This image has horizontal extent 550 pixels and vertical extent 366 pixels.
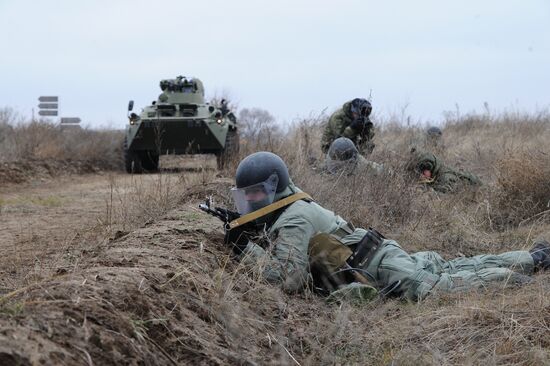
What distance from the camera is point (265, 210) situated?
4.70 m

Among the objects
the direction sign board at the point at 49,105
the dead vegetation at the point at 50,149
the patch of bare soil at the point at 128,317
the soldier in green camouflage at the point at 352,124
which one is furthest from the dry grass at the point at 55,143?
the patch of bare soil at the point at 128,317

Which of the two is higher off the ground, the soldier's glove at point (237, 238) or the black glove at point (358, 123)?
the black glove at point (358, 123)

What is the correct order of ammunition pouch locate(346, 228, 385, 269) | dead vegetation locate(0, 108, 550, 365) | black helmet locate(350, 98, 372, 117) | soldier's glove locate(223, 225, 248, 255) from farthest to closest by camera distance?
black helmet locate(350, 98, 372, 117), ammunition pouch locate(346, 228, 385, 269), soldier's glove locate(223, 225, 248, 255), dead vegetation locate(0, 108, 550, 365)

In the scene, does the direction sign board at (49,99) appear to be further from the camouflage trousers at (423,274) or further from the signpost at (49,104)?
the camouflage trousers at (423,274)

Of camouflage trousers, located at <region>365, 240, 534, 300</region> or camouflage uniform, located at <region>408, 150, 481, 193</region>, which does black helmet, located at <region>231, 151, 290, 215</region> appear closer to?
camouflage trousers, located at <region>365, 240, 534, 300</region>

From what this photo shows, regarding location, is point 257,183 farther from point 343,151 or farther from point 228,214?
point 343,151

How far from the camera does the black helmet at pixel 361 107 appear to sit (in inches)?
414

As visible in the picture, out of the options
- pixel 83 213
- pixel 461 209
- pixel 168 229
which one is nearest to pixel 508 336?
pixel 168 229

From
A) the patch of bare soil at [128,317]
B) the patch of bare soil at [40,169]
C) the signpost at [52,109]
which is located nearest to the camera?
the patch of bare soil at [128,317]

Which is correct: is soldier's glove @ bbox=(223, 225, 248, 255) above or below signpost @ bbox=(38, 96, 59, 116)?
below

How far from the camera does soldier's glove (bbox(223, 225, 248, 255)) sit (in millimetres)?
4578

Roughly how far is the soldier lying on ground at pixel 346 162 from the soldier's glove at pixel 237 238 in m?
3.36

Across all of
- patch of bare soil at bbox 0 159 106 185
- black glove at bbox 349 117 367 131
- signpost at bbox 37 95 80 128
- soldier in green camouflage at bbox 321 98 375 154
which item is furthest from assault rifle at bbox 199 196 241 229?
signpost at bbox 37 95 80 128

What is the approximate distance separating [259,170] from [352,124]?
602cm
